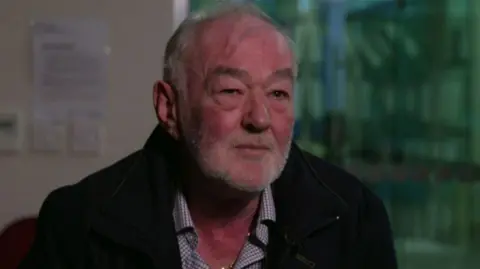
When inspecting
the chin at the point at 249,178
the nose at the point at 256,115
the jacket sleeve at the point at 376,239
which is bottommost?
the jacket sleeve at the point at 376,239

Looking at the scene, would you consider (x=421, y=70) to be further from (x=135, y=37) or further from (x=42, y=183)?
(x=42, y=183)

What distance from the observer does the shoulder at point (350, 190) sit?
140 centimetres

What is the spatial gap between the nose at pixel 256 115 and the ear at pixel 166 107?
160 mm

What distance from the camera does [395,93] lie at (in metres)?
2.30

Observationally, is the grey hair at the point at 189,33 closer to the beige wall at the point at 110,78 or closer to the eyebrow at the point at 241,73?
the eyebrow at the point at 241,73

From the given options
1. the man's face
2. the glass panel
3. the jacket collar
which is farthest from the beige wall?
the man's face

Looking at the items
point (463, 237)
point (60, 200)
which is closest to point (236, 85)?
point (60, 200)

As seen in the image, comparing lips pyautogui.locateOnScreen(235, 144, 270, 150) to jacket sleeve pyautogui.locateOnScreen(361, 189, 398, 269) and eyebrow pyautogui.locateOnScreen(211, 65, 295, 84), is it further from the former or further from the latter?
jacket sleeve pyautogui.locateOnScreen(361, 189, 398, 269)

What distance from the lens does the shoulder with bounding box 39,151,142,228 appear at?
4.33 ft

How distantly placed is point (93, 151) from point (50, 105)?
164 millimetres

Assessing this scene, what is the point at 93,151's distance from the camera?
2062mm

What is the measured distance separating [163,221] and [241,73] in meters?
0.28

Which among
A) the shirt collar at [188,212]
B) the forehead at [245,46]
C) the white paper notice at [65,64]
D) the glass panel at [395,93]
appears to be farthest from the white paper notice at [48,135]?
the forehead at [245,46]

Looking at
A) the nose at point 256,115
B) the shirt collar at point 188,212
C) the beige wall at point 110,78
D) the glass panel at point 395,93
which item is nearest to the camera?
the nose at point 256,115
